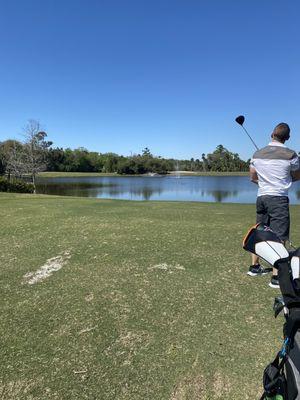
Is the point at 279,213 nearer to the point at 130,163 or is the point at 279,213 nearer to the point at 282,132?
the point at 282,132

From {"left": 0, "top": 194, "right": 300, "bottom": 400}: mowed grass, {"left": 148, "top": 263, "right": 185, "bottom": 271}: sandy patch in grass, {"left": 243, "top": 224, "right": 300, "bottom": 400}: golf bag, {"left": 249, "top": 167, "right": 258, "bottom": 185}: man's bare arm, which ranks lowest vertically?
{"left": 0, "top": 194, "right": 300, "bottom": 400}: mowed grass

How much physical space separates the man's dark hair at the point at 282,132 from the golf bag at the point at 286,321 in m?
3.20

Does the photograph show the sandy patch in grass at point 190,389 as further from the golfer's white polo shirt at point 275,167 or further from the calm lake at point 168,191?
the calm lake at point 168,191

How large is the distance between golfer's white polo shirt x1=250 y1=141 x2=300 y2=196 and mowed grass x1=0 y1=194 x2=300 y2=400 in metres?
1.37

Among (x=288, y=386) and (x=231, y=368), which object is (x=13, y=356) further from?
(x=288, y=386)

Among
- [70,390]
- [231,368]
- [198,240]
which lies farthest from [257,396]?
[198,240]

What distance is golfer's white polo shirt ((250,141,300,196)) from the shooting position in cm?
438

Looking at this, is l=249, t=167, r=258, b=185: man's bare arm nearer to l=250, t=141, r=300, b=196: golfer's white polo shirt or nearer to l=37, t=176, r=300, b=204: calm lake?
l=250, t=141, r=300, b=196: golfer's white polo shirt

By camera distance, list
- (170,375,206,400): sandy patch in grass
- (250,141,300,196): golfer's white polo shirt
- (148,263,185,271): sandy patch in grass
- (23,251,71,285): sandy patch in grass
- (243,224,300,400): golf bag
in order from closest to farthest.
Result: (243,224,300,400): golf bag
(170,375,206,400): sandy patch in grass
(250,141,300,196): golfer's white polo shirt
(23,251,71,285): sandy patch in grass
(148,263,185,271): sandy patch in grass

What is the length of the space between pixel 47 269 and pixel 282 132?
13.4 ft

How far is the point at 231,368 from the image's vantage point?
3.09 meters

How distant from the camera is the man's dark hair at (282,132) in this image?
444 centimetres

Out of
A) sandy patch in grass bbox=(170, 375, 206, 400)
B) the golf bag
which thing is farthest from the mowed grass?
the golf bag

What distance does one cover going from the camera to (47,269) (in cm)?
564
